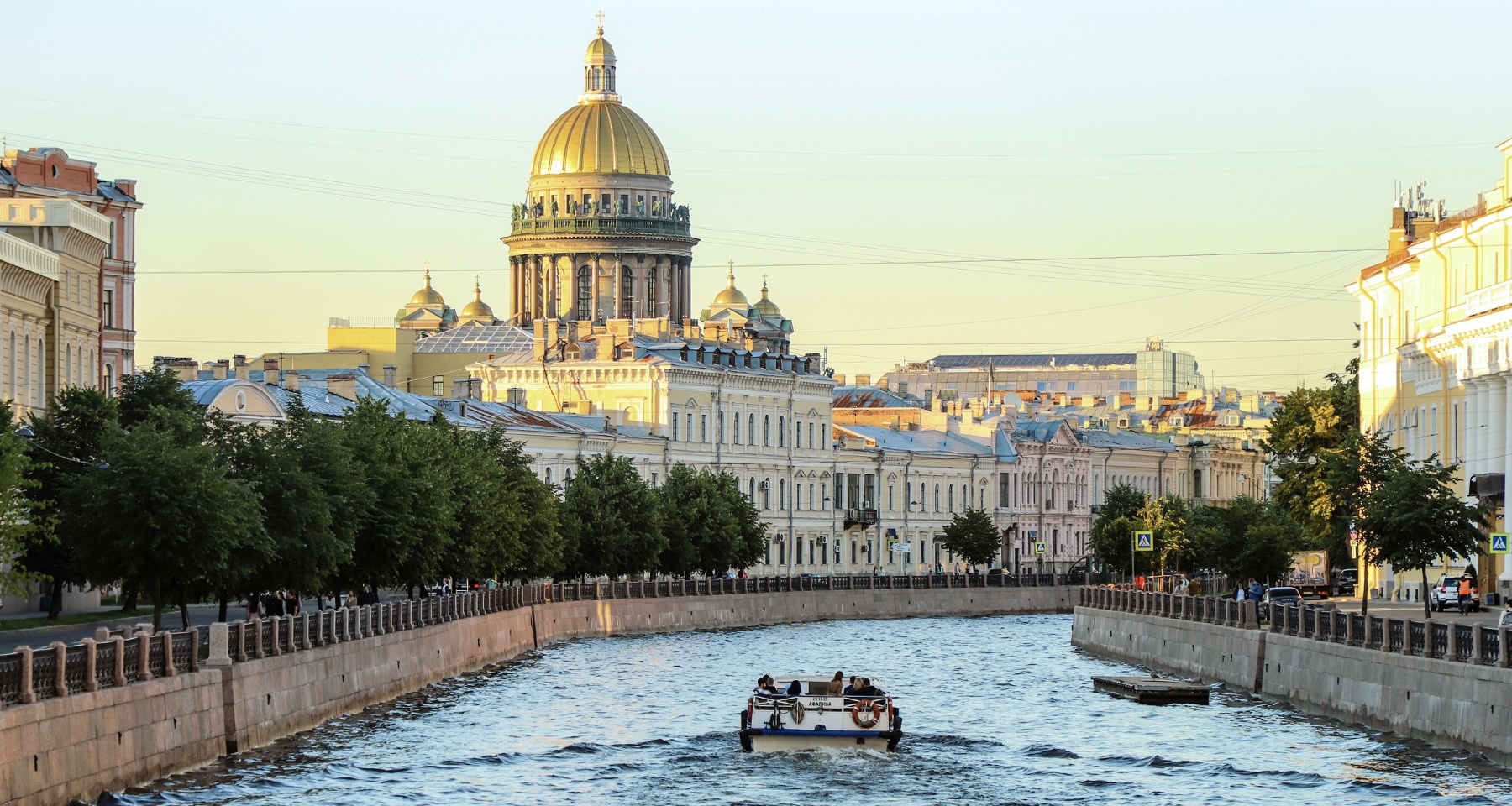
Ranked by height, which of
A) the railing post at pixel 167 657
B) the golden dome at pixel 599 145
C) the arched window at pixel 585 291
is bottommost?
the railing post at pixel 167 657

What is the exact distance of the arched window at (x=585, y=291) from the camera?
166 metres

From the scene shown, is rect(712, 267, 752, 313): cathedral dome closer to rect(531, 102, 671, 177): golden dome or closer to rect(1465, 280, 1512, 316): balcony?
rect(531, 102, 671, 177): golden dome

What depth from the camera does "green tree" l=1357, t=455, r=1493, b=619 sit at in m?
50.0

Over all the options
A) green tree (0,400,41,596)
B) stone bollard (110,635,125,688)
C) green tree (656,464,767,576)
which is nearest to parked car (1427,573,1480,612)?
green tree (0,400,41,596)

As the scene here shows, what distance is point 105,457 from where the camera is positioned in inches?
1677

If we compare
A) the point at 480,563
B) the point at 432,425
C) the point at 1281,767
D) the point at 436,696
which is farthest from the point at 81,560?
the point at 432,425

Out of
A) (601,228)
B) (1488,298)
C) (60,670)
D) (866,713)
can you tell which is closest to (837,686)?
(866,713)

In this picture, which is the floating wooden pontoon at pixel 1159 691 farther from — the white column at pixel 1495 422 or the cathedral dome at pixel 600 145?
the cathedral dome at pixel 600 145

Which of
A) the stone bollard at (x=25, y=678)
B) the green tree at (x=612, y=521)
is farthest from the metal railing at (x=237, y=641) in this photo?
the green tree at (x=612, y=521)

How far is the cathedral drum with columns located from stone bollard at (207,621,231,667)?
127 meters

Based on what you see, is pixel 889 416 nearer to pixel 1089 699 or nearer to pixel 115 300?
pixel 115 300

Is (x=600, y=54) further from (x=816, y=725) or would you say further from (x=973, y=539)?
(x=816, y=725)

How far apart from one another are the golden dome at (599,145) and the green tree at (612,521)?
7914 centimetres

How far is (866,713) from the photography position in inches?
1577
